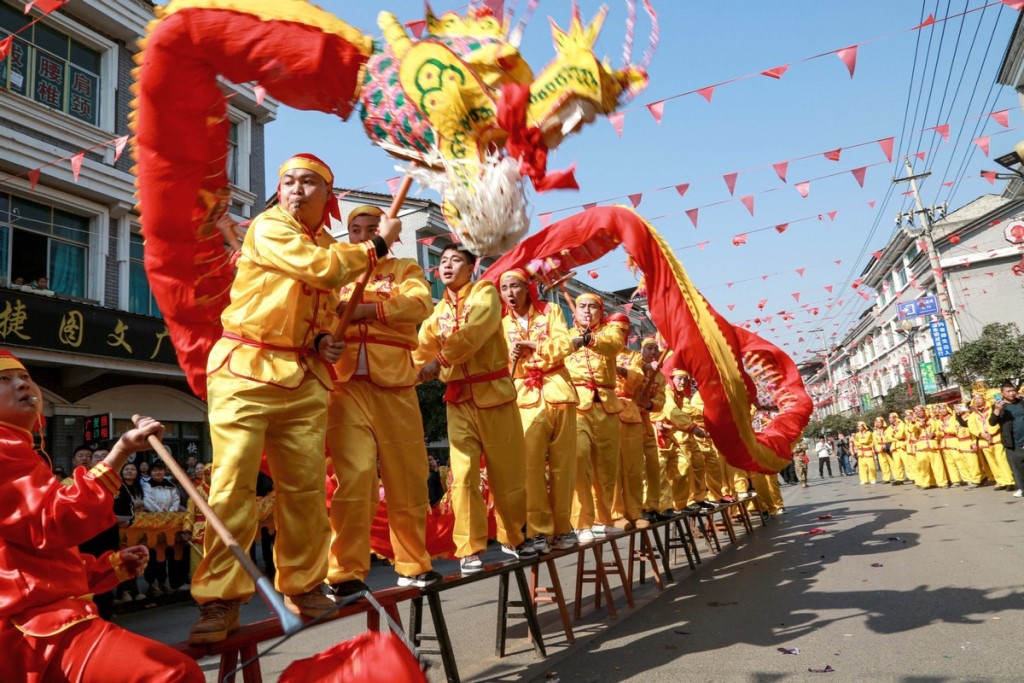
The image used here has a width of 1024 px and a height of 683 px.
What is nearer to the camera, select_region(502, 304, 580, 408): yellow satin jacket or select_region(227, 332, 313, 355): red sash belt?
select_region(227, 332, 313, 355): red sash belt

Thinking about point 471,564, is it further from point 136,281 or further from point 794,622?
point 136,281

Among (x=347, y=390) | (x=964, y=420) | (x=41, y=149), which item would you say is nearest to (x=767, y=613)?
(x=347, y=390)

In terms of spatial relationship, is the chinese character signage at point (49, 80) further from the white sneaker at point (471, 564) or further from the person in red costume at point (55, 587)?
the person in red costume at point (55, 587)

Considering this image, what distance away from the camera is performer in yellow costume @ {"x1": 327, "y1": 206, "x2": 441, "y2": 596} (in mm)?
3482

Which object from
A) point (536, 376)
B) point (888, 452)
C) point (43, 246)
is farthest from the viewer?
point (888, 452)

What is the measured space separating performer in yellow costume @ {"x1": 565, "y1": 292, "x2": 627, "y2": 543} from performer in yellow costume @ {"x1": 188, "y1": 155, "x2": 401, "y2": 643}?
349cm

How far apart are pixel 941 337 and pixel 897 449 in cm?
1136

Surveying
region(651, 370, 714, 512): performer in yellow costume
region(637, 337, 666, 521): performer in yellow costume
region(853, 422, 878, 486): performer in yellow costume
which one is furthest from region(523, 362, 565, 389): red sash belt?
region(853, 422, 878, 486): performer in yellow costume

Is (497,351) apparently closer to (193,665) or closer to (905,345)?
(193,665)

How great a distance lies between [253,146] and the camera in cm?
1588

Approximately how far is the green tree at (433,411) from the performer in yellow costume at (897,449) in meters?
12.0

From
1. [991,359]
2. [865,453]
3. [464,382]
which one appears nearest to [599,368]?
[464,382]

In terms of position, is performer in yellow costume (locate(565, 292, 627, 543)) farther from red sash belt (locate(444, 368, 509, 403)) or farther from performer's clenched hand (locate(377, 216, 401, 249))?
performer's clenched hand (locate(377, 216, 401, 249))

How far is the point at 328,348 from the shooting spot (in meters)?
3.18
